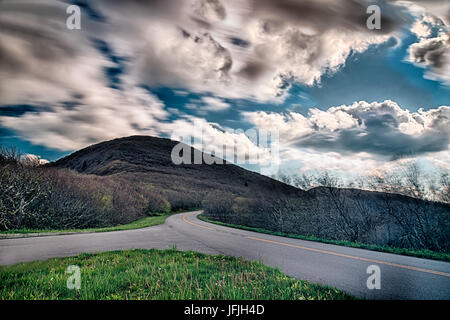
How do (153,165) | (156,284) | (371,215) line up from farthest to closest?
(153,165) < (371,215) < (156,284)

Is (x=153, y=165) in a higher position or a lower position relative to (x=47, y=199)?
higher

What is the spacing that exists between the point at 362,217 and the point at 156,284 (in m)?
19.5

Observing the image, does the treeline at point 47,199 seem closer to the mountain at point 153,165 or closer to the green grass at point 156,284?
the green grass at point 156,284

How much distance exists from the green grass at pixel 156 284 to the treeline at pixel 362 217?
1633 cm

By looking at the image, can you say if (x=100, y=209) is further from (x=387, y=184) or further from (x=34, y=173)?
(x=387, y=184)

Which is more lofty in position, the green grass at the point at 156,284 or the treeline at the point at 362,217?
the green grass at the point at 156,284

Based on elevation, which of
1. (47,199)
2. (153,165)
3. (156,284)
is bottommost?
(47,199)

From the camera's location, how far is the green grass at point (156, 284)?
13.6 feet

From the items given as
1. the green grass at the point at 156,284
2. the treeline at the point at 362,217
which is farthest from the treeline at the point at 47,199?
the treeline at the point at 362,217

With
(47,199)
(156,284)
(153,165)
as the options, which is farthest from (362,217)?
(153,165)

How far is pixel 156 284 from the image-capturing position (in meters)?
4.65

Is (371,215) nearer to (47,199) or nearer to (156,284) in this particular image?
(156,284)

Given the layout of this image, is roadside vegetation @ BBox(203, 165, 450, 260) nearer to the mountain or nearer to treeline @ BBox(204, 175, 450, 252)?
treeline @ BBox(204, 175, 450, 252)

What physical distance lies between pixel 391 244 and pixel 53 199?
26.2 m
